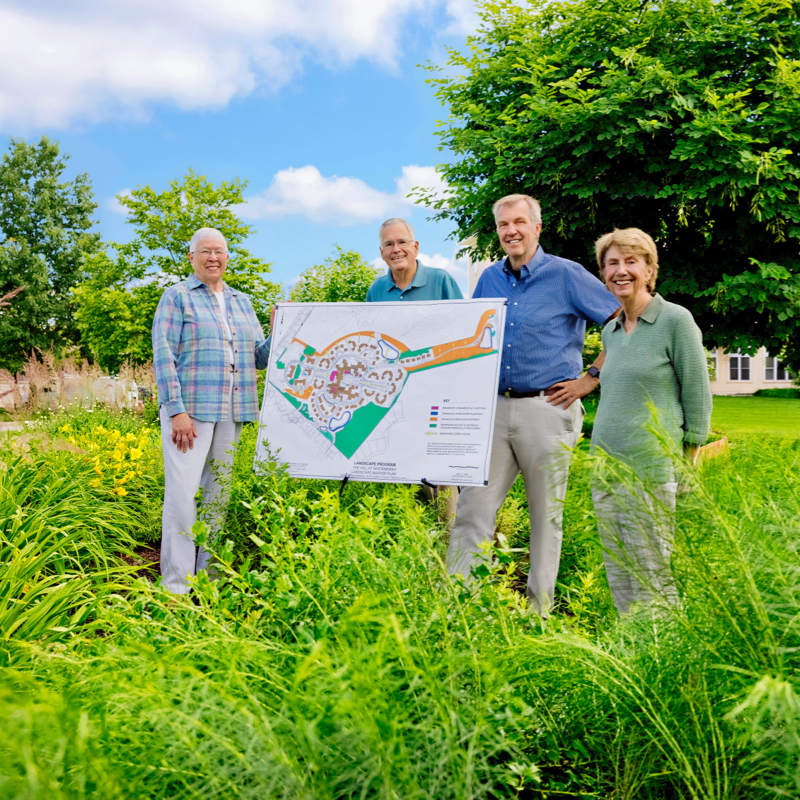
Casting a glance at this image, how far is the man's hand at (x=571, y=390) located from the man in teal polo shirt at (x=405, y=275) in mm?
961

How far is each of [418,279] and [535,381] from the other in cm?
114

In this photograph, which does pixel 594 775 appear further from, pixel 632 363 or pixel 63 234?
pixel 63 234

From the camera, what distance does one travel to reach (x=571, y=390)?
3617 millimetres

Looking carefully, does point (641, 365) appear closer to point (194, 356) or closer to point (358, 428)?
point (358, 428)

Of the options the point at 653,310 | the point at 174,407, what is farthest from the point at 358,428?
the point at 653,310

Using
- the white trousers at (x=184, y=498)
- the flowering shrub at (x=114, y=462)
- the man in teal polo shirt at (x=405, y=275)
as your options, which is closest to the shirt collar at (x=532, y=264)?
Result: the man in teal polo shirt at (x=405, y=275)

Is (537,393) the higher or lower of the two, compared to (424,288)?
lower

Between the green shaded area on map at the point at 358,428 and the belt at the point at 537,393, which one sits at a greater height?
the belt at the point at 537,393

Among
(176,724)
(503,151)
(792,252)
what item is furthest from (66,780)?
(792,252)

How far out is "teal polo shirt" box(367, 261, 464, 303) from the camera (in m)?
4.33

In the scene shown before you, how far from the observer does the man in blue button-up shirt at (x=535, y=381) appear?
3633 mm

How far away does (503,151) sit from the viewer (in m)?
8.81

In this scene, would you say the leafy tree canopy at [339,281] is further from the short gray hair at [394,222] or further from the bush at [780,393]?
the bush at [780,393]

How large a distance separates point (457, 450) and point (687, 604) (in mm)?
2221
